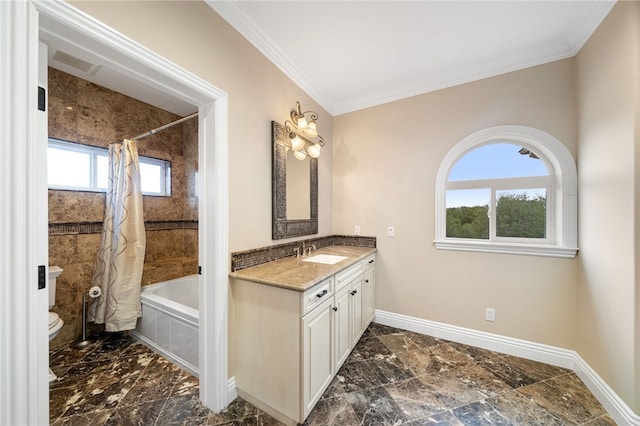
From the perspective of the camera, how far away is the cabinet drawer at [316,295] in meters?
1.37

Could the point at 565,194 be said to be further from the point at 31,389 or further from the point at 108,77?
the point at 108,77

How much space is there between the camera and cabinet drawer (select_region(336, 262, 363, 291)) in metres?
1.79

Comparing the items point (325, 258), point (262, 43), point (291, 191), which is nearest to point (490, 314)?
point (325, 258)

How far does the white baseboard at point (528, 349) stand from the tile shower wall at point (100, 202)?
8.84 feet

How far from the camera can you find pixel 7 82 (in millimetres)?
813

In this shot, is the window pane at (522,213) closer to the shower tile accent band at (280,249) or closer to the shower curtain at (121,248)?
the shower tile accent band at (280,249)

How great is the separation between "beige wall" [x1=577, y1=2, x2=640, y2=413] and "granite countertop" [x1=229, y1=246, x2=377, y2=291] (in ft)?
5.50

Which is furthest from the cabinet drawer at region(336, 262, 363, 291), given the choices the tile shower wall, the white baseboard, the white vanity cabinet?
the tile shower wall

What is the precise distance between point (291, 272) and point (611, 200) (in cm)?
215

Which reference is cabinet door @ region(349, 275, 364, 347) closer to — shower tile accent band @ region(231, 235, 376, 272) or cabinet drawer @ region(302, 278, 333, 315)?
cabinet drawer @ region(302, 278, 333, 315)

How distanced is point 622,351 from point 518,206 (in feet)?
3.89

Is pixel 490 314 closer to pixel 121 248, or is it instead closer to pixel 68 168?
pixel 121 248

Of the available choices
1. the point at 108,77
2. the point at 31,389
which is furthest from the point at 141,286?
the point at 108,77

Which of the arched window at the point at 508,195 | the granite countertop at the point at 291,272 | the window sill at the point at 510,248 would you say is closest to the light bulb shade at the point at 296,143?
the granite countertop at the point at 291,272
